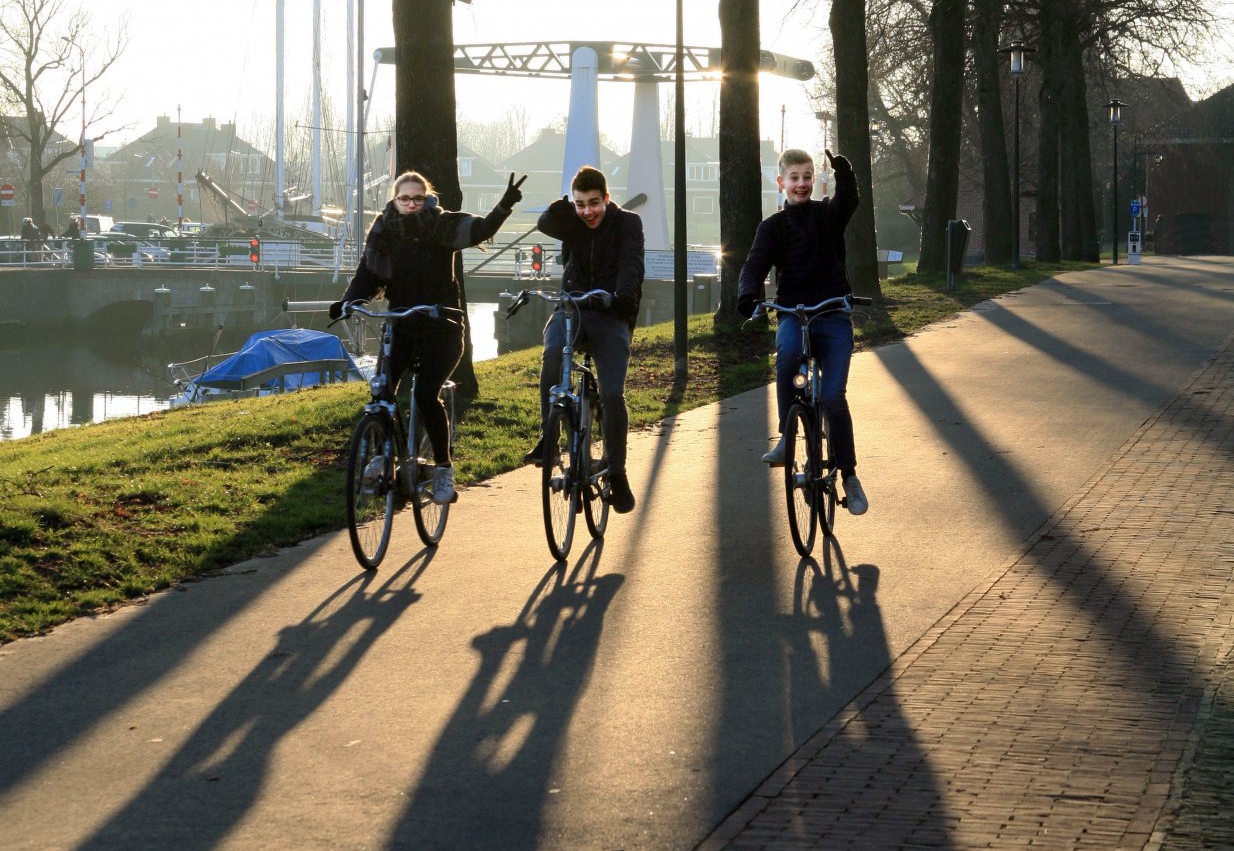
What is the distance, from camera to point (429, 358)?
7406 mm

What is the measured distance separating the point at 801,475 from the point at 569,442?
1.08m

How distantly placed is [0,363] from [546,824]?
41.4 metres

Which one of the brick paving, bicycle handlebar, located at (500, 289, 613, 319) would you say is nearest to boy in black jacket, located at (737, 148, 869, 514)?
bicycle handlebar, located at (500, 289, 613, 319)

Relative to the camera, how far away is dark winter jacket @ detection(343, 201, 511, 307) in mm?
7324

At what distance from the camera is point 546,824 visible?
3967mm

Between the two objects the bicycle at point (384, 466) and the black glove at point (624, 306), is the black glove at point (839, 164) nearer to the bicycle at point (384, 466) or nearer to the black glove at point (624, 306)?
the black glove at point (624, 306)

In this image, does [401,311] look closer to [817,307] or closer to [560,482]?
[560,482]

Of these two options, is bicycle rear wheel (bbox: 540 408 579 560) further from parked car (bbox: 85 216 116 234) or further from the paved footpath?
parked car (bbox: 85 216 116 234)

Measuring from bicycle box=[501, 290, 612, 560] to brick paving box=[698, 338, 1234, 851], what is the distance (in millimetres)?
1929

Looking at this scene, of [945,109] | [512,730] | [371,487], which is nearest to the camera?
[512,730]

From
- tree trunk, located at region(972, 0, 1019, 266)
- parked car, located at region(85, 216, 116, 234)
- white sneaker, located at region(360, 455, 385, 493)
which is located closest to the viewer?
white sneaker, located at region(360, 455, 385, 493)

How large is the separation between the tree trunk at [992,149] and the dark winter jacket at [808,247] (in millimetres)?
23945

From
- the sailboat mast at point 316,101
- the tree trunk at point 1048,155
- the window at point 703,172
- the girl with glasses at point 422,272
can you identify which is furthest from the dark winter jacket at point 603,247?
the window at point 703,172

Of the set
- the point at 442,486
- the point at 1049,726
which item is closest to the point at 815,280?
the point at 442,486
